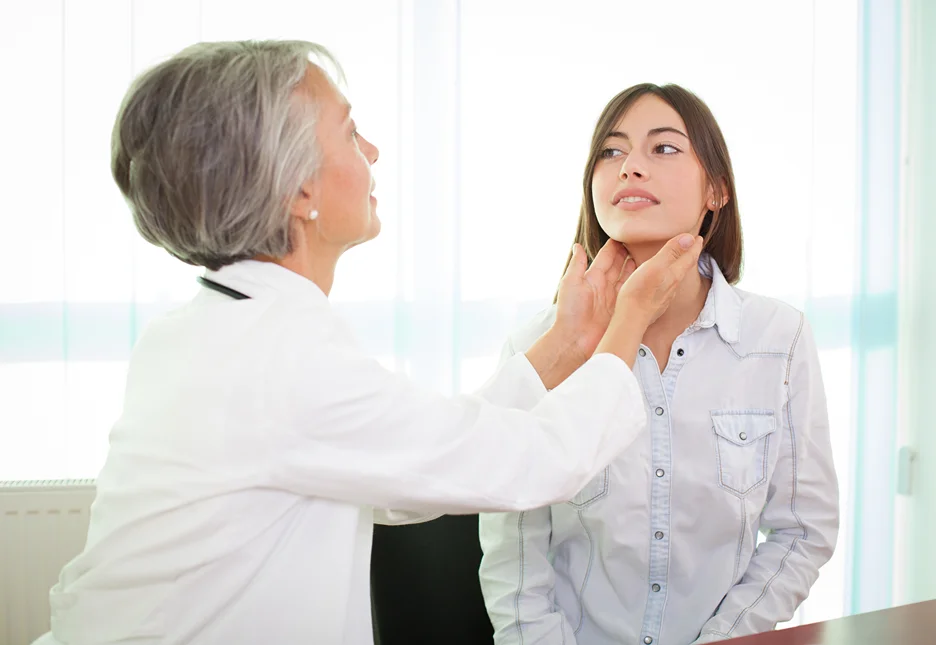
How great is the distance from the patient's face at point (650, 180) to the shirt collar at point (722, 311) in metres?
0.13

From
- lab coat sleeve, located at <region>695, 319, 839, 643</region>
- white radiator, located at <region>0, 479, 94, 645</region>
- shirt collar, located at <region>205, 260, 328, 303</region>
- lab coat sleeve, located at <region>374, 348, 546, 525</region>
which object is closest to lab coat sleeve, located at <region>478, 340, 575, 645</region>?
lab coat sleeve, located at <region>374, 348, 546, 525</region>

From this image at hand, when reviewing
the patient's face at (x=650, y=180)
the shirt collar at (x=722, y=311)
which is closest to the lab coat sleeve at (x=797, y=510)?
the shirt collar at (x=722, y=311)

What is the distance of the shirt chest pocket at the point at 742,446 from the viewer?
1.38m

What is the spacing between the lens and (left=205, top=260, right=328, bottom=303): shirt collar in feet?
3.26

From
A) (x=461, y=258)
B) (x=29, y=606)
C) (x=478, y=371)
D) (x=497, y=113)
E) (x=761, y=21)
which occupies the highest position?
(x=761, y=21)

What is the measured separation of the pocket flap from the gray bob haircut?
0.84m

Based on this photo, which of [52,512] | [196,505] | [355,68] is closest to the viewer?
[196,505]

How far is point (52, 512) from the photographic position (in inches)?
74.8

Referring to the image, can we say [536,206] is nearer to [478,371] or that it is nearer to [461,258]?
[461,258]

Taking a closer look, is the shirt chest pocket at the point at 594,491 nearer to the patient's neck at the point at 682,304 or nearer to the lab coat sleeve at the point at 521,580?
the lab coat sleeve at the point at 521,580

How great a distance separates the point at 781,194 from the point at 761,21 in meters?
0.53

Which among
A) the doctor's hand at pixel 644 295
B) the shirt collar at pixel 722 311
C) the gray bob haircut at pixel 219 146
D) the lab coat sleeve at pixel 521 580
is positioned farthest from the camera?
the shirt collar at pixel 722 311

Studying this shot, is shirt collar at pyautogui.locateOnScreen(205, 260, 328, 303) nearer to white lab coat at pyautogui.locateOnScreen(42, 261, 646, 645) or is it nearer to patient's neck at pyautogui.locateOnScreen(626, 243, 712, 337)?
white lab coat at pyautogui.locateOnScreen(42, 261, 646, 645)

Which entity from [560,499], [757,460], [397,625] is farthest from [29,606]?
[757,460]
